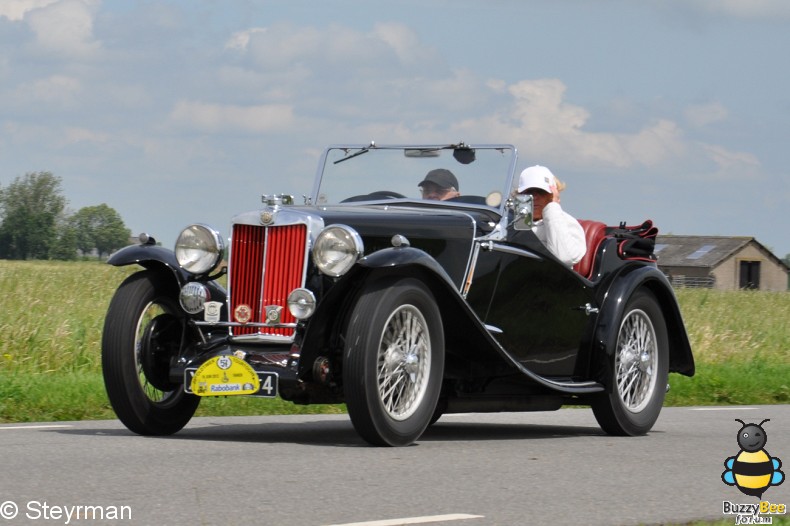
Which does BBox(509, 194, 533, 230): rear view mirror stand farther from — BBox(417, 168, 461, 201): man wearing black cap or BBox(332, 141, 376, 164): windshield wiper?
BBox(332, 141, 376, 164): windshield wiper

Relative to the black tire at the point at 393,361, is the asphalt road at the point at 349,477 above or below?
below

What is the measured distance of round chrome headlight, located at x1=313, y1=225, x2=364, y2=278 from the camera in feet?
24.7

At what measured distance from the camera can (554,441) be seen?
8625mm

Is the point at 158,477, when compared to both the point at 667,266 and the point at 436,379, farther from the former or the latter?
the point at 667,266

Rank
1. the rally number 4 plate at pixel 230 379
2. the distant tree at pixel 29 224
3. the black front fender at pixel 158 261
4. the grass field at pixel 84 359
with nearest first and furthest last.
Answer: the rally number 4 plate at pixel 230 379 → the black front fender at pixel 158 261 → the grass field at pixel 84 359 → the distant tree at pixel 29 224

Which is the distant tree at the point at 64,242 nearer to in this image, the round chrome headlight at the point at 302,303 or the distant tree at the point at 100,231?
the distant tree at the point at 100,231

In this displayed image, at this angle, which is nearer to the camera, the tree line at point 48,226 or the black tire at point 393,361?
the black tire at point 393,361

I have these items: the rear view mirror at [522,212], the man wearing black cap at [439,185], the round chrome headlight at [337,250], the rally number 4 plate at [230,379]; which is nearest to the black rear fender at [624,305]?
the rear view mirror at [522,212]

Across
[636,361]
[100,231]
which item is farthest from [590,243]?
[100,231]

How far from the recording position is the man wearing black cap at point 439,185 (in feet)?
30.7

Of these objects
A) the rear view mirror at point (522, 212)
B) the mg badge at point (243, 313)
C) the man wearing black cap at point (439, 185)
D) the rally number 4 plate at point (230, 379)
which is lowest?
the rally number 4 plate at point (230, 379)

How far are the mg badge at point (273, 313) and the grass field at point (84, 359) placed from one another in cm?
277

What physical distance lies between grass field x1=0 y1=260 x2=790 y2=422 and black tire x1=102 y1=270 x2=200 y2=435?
199 centimetres

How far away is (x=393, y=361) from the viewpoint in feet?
24.6
